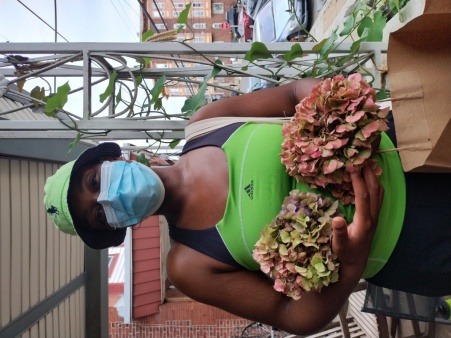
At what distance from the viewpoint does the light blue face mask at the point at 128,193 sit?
1.11 metres

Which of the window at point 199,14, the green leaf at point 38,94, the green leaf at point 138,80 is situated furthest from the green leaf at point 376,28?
the window at point 199,14

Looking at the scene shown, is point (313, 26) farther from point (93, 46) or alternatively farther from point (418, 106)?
point (418, 106)

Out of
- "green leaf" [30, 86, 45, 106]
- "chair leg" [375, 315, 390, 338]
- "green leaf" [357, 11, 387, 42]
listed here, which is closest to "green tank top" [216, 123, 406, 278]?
"green leaf" [357, 11, 387, 42]

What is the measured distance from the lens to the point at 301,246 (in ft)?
2.65

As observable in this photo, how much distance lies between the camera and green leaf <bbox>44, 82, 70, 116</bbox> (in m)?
1.35

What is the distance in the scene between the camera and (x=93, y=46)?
1368mm

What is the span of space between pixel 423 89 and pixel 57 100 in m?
1.11

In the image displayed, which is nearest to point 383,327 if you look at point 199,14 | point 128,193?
point 128,193

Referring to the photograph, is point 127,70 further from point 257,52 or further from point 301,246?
point 301,246

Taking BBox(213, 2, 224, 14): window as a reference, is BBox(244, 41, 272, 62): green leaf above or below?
below

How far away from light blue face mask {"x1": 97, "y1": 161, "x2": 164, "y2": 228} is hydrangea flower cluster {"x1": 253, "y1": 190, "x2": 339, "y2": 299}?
40cm

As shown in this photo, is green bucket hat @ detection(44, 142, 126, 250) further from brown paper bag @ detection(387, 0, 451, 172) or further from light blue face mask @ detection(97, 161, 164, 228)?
brown paper bag @ detection(387, 0, 451, 172)

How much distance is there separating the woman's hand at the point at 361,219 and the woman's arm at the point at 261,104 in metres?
0.39

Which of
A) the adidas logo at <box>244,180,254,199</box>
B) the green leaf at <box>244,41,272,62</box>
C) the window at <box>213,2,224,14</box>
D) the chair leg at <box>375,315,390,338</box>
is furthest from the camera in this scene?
the window at <box>213,2,224,14</box>
